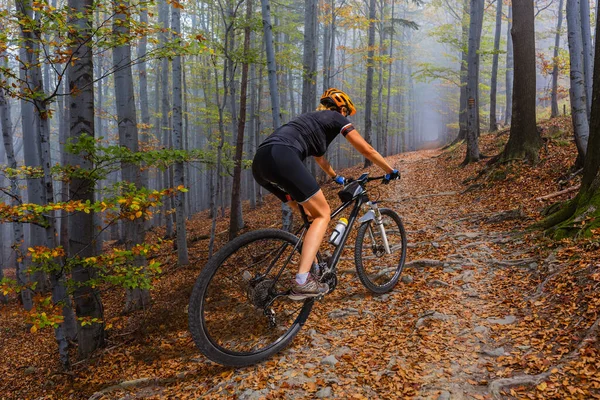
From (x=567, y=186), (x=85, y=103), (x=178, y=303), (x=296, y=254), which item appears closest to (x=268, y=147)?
(x=296, y=254)

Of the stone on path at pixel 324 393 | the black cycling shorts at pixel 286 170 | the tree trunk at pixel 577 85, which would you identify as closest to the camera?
the stone on path at pixel 324 393

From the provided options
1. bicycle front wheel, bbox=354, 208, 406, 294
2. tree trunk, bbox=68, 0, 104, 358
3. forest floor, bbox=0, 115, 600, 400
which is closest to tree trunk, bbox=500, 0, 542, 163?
forest floor, bbox=0, 115, 600, 400

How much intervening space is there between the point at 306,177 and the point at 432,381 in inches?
79.6

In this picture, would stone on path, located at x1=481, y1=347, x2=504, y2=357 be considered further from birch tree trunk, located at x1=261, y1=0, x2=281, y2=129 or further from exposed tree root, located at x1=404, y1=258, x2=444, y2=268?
birch tree trunk, located at x1=261, y1=0, x2=281, y2=129

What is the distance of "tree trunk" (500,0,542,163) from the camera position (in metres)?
9.09

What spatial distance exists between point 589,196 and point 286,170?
14.2ft

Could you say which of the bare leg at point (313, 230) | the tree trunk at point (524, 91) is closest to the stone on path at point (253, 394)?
the bare leg at point (313, 230)

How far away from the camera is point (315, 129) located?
348cm

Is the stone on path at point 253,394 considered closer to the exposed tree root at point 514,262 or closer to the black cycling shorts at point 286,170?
the black cycling shorts at point 286,170

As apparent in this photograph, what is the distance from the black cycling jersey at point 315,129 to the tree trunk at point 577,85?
20.4 ft

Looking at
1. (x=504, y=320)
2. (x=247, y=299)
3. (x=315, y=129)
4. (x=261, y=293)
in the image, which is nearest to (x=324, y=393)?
(x=261, y=293)

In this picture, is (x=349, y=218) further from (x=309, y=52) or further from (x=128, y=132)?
(x=309, y=52)

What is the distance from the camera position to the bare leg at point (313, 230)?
3303mm

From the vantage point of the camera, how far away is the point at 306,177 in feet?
10.6
